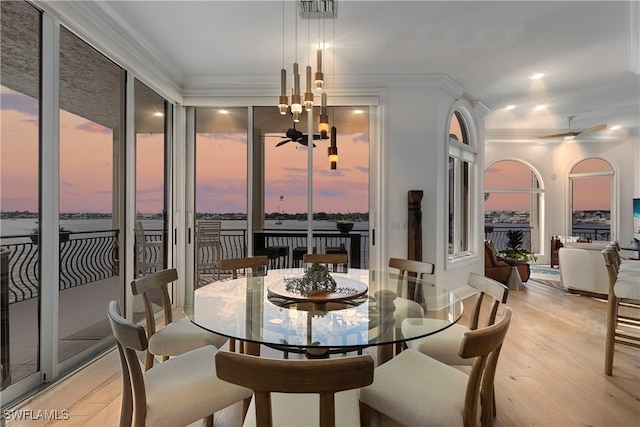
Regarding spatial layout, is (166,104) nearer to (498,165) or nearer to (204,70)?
(204,70)

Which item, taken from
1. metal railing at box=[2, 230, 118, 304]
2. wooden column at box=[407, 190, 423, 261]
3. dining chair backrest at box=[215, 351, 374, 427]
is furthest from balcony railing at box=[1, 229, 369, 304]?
dining chair backrest at box=[215, 351, 374, 427]

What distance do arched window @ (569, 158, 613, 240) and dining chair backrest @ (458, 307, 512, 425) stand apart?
27.1 feet

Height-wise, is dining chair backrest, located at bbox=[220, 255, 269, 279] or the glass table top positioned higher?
dining chair backrest, located at bbox=[220, 255, 269, 279]

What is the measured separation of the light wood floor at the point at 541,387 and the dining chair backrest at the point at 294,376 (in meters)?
1.21

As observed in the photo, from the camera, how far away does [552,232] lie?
7.56m

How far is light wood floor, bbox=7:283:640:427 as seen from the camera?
6.13ft

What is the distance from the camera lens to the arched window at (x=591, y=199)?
7375mm

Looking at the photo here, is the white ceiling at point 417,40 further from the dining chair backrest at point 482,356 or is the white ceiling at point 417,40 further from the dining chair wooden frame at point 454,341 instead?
the dining chair backrest at point 482,356

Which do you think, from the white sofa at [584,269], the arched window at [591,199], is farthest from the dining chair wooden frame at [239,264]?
the arched window at [591,199]

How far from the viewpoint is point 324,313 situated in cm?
167

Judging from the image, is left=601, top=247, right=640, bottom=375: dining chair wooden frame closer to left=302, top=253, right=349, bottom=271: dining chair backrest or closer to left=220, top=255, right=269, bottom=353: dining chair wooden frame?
left=302, top=253, right=349, bottom=271: dining chair backrest

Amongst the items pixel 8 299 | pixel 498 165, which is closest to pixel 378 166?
pixel 8 299

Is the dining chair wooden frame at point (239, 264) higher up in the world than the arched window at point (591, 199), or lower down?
lower down

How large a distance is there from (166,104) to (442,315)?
12.7ft
